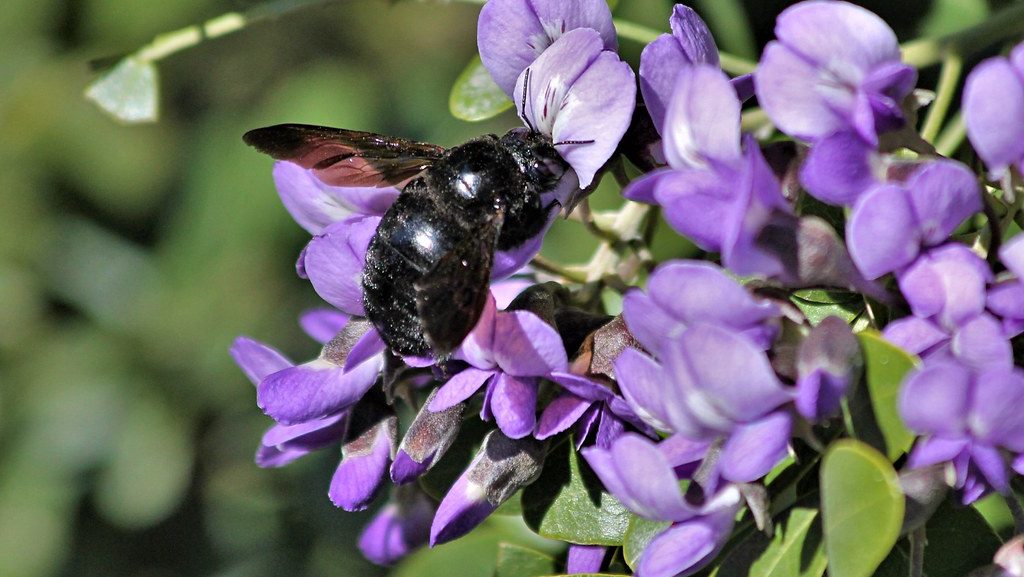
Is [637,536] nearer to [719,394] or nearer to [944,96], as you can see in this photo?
[719,394]

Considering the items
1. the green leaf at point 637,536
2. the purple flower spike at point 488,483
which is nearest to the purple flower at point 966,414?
the green leaf at point 637,536

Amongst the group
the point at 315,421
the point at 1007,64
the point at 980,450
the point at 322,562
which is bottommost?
the point at 322,562

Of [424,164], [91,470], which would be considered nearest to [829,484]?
[424,164]

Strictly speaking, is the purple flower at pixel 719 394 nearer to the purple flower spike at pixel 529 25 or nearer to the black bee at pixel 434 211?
the black bee at pixel 434 211

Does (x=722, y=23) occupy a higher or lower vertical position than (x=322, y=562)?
higher

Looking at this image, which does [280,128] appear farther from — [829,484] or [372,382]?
[829,484]

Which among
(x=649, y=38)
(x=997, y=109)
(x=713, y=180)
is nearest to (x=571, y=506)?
(x=713, y=180)

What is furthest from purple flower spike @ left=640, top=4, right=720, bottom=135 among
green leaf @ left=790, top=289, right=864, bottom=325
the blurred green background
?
the blurred green background
